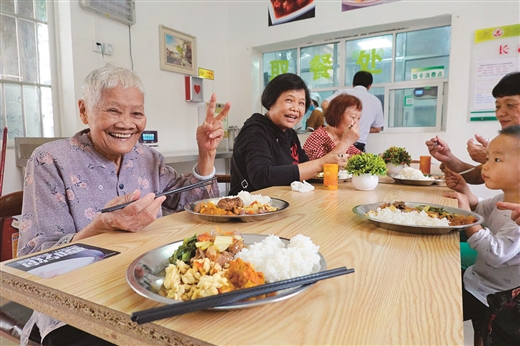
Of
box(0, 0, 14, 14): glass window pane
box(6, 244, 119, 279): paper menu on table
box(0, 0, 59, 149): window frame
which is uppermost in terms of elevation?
box(0, 0, 14, 14): glass window pane

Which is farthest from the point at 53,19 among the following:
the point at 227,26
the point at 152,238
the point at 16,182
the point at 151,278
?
the point at 151,278

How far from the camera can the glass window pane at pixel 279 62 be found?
5287mm

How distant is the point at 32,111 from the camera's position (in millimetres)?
3213

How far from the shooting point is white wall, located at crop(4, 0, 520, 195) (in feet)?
11.0

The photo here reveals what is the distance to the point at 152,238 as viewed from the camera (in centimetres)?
91

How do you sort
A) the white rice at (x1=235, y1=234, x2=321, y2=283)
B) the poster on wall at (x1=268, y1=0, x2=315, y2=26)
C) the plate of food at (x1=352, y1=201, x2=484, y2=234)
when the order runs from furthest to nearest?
the poster on wall at (x1=268, y1=0, x2=315, y2=26) < the plate of food at (x1=352, y1=201, x2=484, y2=234) < the white rice at (x1=235, y1=234, x2=321, y2=283)

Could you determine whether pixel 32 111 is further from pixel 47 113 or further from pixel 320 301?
pixel 320 301

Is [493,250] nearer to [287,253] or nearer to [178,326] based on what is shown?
[287,253]

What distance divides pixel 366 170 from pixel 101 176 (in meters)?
1.20

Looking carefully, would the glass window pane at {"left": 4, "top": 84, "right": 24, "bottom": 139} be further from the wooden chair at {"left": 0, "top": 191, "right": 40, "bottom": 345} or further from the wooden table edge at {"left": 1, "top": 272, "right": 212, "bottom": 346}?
the wooden table edge at {"left": 1, "top": 272, "right": 212, "bottom": 346}

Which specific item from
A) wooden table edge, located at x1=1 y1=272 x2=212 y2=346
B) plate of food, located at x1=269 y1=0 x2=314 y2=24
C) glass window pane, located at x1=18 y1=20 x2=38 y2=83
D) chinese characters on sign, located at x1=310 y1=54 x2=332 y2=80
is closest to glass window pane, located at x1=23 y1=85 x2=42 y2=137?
glass window pane, located at x1=18 y1=20 x2=38 y2=83

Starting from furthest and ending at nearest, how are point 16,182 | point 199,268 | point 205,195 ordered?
1. point 16,182
2. point 205,195
3. point 199,268

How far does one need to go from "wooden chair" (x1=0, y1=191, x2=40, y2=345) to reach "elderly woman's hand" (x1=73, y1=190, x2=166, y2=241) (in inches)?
16.2

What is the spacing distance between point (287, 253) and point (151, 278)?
0.26 m
